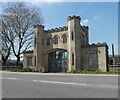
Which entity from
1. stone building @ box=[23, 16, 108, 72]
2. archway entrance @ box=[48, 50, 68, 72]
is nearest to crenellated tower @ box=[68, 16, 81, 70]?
stone building @ box=[23, 16, 108, 72]

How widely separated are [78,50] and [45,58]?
848 cm

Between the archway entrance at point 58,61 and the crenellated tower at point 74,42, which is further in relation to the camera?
the archway entrance at point 58,61

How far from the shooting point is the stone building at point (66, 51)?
128ft

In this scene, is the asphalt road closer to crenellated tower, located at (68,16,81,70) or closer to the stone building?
the stone building

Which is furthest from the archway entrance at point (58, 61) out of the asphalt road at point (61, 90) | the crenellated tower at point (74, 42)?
the asphalt road at point (61, 90)

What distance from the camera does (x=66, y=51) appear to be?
43.5m

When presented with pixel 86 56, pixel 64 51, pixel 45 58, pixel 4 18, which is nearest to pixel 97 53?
pixel 86 56

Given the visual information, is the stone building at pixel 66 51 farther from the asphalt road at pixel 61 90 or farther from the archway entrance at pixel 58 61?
the asphalt road at pixel 61 90

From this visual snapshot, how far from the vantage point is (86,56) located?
40031mm

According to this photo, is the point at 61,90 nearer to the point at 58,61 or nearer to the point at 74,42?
the point at 74,42

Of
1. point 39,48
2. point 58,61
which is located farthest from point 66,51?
point 39,48

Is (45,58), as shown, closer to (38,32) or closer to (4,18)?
(38,32)

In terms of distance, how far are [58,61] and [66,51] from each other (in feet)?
8.63

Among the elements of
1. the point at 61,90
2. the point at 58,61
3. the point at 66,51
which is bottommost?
the point at 61,90
